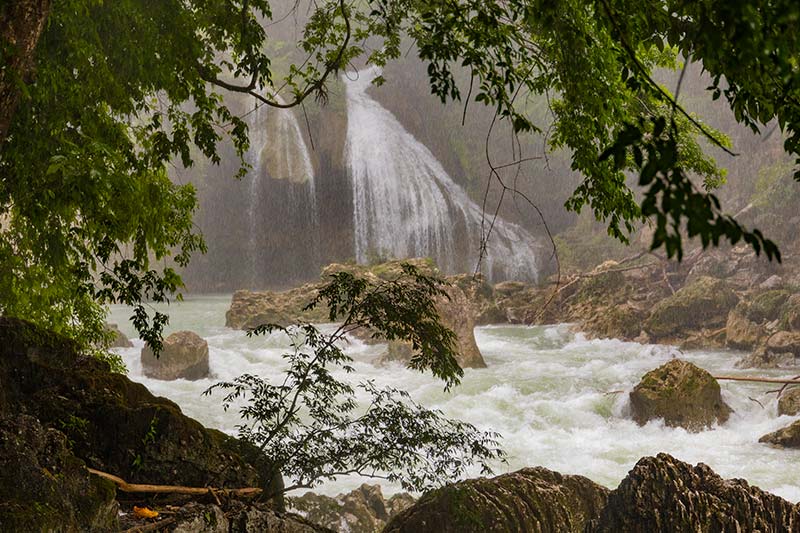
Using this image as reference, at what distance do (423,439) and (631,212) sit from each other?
257 cm

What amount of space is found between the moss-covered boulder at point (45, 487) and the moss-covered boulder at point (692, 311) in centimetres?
1560

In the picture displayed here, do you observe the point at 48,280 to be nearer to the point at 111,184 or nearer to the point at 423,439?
the point at 111,184

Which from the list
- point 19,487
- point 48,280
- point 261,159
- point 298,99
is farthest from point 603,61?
point 261,159

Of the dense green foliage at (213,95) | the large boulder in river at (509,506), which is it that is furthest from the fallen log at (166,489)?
the large boulder in river at (509,506)

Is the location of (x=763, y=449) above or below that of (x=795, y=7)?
below

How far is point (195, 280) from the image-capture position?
Result: 28.6 metres

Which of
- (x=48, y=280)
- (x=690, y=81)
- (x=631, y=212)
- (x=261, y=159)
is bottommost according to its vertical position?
(x=48, y=280)

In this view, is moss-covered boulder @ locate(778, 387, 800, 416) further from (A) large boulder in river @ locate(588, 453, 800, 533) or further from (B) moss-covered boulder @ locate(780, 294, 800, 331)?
(A) large boulder in river @ locate(588, 453, 800, 533)

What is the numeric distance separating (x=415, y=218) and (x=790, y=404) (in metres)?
15.5

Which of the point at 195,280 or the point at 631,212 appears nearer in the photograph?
the point at 631,212

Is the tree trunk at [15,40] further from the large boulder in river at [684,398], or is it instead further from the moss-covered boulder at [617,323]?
the moss-covered boulder at [617,323]

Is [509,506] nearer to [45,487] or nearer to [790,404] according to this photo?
[45,487]

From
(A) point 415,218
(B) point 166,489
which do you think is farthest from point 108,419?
(A) point 415,218

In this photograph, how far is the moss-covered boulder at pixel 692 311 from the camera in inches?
679
